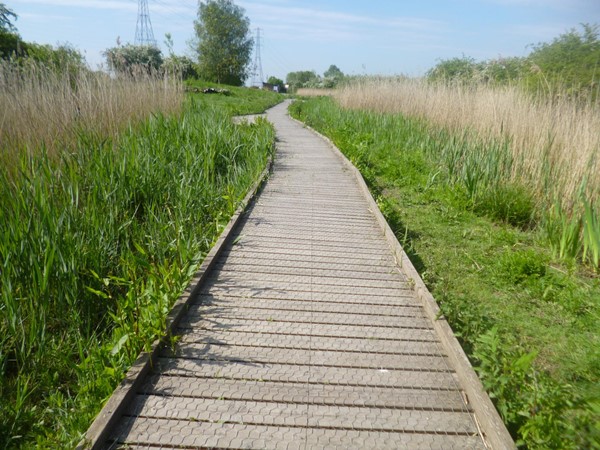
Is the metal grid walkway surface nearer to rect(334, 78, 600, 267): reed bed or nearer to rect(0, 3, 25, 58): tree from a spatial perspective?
rect(334, 78, 600, 267): reed bed

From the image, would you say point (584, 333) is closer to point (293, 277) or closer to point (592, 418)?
point (592, 418)

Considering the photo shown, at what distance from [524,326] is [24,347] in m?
3.57

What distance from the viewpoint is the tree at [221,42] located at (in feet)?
178

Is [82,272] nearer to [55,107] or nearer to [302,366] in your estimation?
[302,366]

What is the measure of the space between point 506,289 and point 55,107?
5.55 metres

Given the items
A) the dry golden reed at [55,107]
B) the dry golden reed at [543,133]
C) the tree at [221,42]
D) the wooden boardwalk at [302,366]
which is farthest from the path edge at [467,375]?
the tree at [221,42]

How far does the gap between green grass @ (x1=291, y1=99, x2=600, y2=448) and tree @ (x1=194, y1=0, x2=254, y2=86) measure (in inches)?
1929

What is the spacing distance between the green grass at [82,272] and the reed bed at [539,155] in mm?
3779

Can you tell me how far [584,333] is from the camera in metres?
3.58

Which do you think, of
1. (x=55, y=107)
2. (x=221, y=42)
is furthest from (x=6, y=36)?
(x=221, y=42)

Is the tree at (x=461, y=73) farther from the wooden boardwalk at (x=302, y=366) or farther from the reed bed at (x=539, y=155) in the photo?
the wooden boardwalk at (x=302, y=366)

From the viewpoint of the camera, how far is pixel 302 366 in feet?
9.48

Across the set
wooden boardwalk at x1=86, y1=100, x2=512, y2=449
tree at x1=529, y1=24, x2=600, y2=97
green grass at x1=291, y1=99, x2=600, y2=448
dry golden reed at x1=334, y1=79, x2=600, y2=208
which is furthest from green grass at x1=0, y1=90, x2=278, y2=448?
tree at x1=529, y1=24, x2=600, y2=97

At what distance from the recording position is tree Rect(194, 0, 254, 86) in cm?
5416
